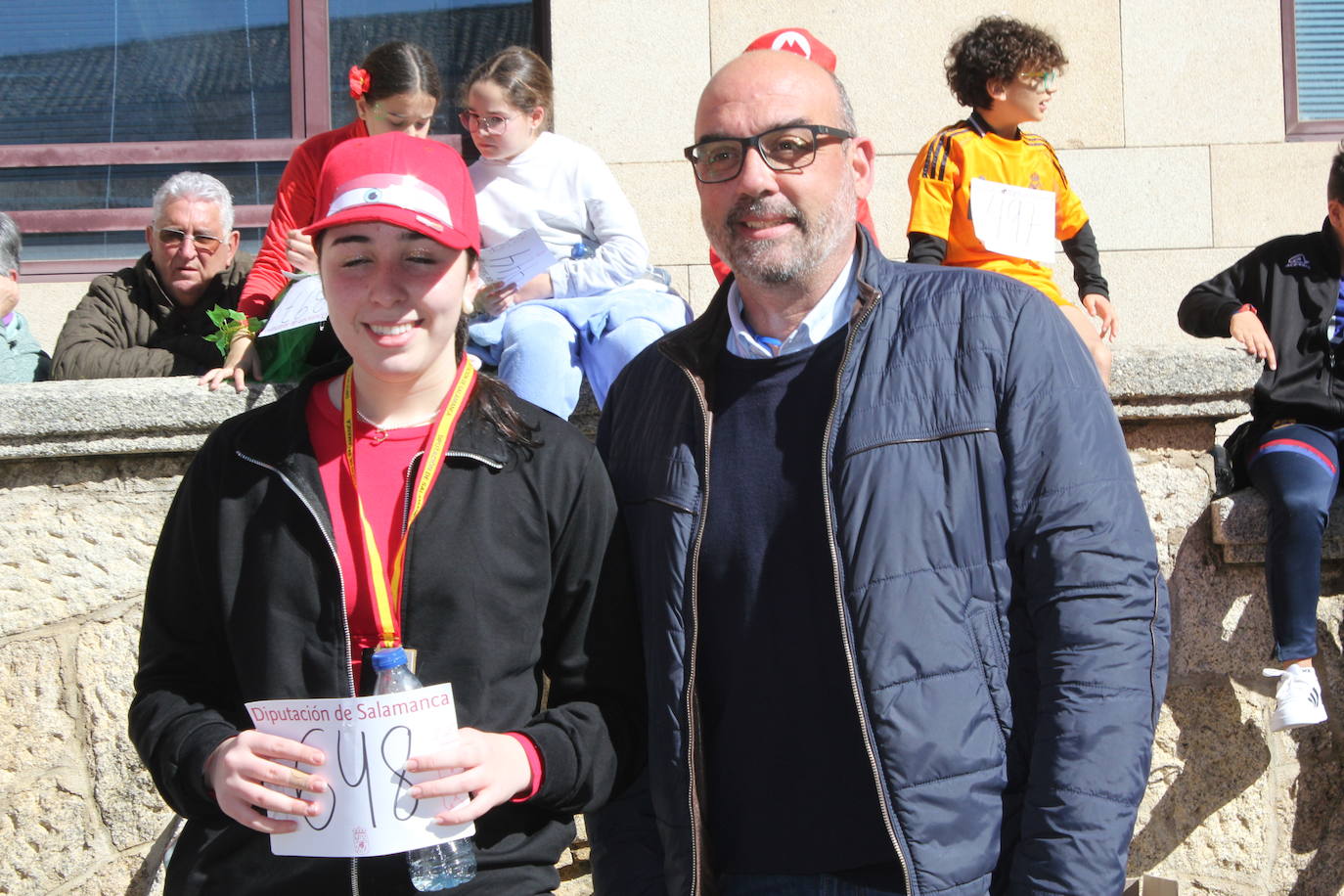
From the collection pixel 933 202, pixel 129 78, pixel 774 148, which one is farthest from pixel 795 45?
pixel 129 78

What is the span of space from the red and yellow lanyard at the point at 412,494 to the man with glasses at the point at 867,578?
14.5 inches

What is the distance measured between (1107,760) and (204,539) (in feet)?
4.76

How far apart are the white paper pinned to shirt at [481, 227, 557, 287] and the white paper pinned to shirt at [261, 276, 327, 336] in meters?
0.48

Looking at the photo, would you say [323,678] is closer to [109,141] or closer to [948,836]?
[948,836]

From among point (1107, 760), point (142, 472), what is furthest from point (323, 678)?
point (142, 472)

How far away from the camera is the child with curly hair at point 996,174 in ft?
14.7

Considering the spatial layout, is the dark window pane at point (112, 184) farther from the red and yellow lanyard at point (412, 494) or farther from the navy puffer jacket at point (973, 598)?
the navy puffer jacket at point (973, 598)

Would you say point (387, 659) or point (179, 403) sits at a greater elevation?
point (179, 403)

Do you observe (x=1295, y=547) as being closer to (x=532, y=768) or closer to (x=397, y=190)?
(x=532, y=768)

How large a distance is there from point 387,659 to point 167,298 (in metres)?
3.09

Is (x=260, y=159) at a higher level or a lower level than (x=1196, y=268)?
higher

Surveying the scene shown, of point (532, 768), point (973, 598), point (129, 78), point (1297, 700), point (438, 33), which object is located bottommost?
point (1297, 700)

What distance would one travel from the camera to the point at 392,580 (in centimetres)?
206

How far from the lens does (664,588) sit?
2242 millimetres
